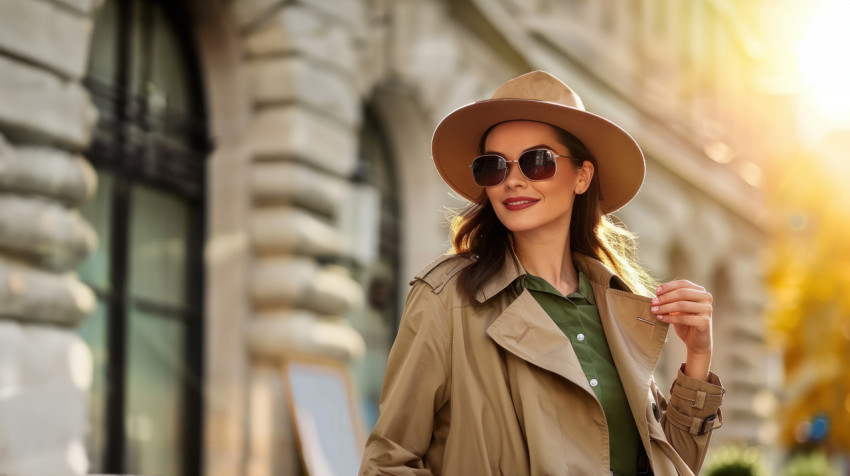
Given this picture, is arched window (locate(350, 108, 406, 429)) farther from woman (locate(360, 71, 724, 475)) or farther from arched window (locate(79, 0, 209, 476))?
woman (locate(360, 71, 724, 475))

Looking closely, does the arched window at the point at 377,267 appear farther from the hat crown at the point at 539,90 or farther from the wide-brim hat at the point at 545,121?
the hat crown at the point at 539,90

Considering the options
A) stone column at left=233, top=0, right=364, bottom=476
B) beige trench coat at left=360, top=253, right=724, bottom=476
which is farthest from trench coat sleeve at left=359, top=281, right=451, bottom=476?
stone column at left=233, top=0, right=364, bottom=476

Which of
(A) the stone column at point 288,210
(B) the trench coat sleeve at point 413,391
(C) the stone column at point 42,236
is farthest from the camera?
(A) the stone column at point 288,210

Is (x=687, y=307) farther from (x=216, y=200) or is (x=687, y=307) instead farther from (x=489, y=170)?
(x=216, y=200)

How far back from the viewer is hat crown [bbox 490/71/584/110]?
3.20 metres

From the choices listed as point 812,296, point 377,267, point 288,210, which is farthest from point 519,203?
point 812,296

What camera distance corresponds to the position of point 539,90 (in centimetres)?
321

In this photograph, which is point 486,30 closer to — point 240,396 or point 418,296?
point 240,396

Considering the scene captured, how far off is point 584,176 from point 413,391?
970mm

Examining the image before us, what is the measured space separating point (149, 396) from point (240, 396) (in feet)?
2.43

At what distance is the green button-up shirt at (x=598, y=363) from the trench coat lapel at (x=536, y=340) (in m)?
0.13

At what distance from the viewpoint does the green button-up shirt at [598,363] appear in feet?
10.1

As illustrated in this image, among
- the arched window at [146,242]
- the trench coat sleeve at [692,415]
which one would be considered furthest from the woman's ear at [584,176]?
the arched window at [146,242]

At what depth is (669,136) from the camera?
18688 mm
